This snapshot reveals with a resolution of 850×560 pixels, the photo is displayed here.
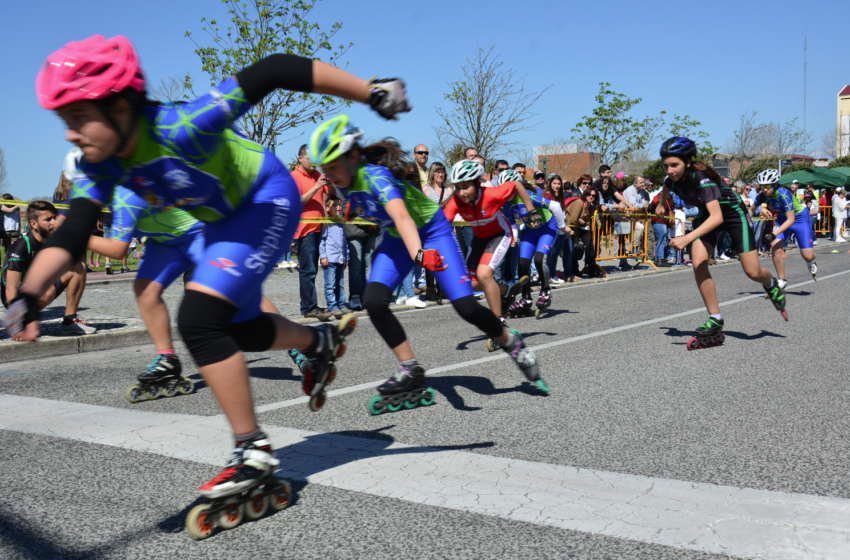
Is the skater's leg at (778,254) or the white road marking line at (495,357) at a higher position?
the skater's leg at (778,254)

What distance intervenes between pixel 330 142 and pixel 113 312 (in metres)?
7.47

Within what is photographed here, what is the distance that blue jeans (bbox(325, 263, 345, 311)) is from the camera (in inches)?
422

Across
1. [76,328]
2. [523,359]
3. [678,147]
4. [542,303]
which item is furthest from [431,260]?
[542,303]

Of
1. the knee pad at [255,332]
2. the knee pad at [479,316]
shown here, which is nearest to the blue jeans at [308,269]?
the knee pad at [479,316]

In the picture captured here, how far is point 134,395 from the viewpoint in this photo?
534 centimetres

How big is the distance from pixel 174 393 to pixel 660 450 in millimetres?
3503

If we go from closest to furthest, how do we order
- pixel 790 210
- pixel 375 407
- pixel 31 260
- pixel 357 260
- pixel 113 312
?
pixel 375 407
pixel 31 260
pixel 113 312
pixel 357 260
pixel 790 210

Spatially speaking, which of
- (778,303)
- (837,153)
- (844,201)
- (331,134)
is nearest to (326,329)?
(331,134)

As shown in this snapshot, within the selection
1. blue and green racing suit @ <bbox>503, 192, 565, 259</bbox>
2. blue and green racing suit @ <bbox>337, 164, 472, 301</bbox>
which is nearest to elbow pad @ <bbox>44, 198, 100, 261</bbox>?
blue and green racing suit @ <bbox>337, 164, 472, 301</bbox>

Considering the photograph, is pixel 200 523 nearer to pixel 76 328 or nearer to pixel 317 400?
pixel 317 400

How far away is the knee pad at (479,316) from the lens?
4910 millimetres

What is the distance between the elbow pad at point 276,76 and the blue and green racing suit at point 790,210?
1229cm

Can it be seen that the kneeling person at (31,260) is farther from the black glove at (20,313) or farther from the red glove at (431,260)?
the black glove at (20,313)

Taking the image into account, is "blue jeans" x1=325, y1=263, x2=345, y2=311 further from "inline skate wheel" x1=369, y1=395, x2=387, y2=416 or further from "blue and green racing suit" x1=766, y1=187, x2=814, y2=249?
"blue and green racing suit" x1=766, y1=187, x2=814, y2=249
